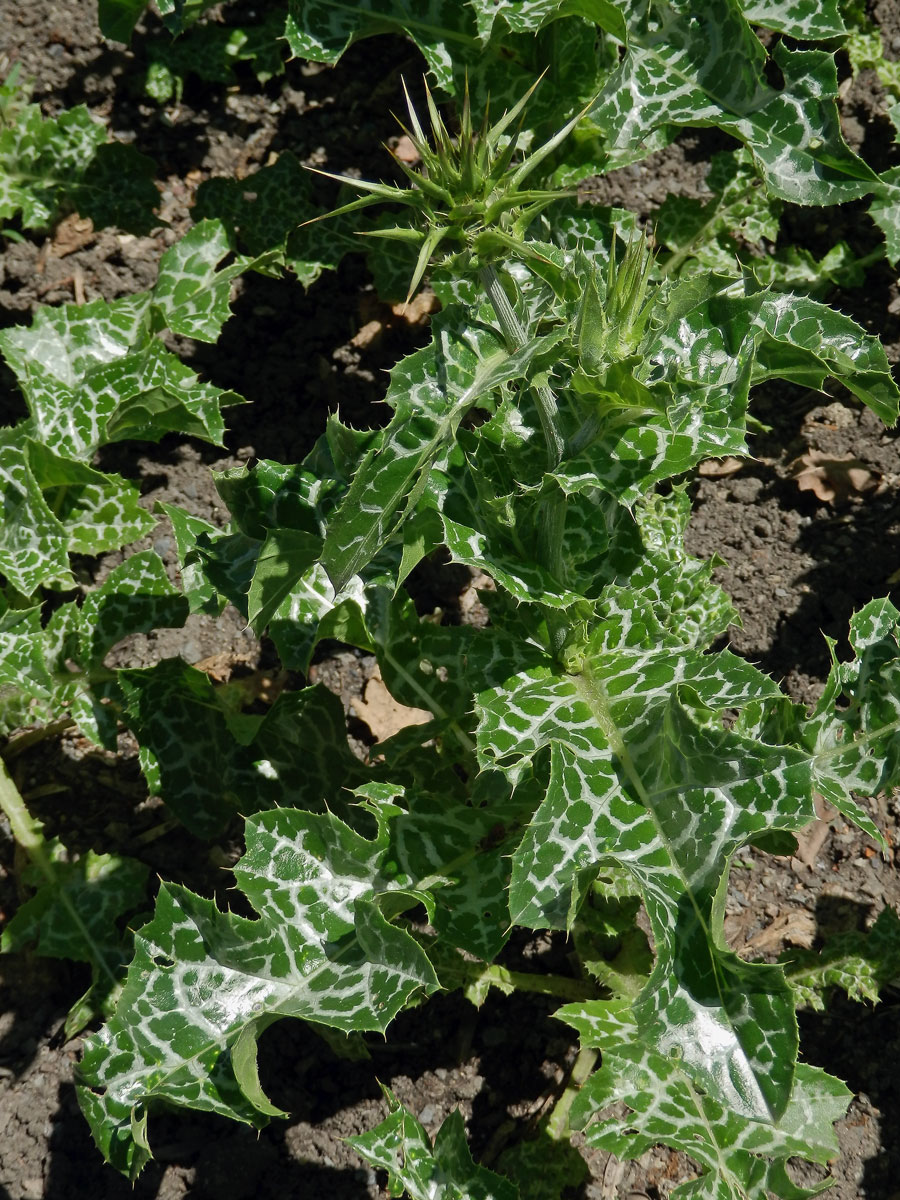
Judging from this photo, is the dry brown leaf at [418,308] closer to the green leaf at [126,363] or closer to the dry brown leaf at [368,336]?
the dry brown leaf at [368,336]

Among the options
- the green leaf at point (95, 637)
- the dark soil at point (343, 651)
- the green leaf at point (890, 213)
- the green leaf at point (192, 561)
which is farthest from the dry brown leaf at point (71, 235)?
the green leaf at point (890, 213)

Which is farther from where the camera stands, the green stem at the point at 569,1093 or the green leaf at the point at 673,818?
the green stem at the point at 569,1093

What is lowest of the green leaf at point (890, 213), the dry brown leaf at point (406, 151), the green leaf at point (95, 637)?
the green leaf at point (95, 637)

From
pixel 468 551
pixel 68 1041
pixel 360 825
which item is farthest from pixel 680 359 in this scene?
pixel 68 1041

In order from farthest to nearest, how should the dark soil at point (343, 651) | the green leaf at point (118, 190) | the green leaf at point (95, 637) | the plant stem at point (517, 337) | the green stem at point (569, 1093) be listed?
the green leaf at point (118, 190), the green leaf at point (95, 637), the dark soil at point (343, 651), the green stem at point (569, 1093), the plant stem at point (517, 337)

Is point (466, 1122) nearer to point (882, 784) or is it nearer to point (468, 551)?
point (882, 784)

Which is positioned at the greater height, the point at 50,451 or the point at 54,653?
the point at 50,451

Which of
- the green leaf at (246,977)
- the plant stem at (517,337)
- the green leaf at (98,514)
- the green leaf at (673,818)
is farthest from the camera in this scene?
the green leaf at (98,514)
